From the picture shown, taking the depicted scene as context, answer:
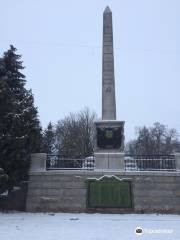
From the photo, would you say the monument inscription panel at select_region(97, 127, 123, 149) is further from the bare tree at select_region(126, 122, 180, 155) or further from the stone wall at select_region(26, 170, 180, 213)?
the bare tree at select_region(126, 122, 180, 155)

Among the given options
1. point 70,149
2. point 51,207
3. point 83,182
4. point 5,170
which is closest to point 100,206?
point 83,182

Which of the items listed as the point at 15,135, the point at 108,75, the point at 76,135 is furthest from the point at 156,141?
the point at 15,135

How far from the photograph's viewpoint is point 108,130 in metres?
16.0

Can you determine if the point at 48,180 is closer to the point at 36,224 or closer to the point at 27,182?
the point at 27,182

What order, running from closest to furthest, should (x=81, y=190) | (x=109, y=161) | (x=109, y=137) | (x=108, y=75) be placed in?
(x=81, y=190), (x=109, y=161), (x=109, y=137), (x=108, y=75)

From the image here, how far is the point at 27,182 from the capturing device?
15289 mm

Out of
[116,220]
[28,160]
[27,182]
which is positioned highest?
[28,160]

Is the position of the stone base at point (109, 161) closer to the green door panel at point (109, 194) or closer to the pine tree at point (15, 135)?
the green door panel at point (109, 194)

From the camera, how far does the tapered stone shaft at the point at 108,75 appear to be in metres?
17.2

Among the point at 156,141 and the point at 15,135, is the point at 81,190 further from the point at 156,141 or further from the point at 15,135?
the point at 156,141

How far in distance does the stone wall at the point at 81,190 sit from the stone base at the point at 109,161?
41cm

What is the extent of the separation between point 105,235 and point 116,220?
3279mm

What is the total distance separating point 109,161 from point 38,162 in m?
3.37

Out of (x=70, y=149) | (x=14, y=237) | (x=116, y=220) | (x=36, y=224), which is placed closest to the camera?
(x=14, y=237)
